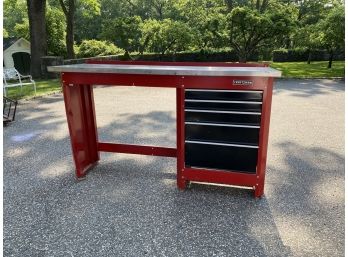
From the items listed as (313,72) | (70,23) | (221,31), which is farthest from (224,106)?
(70,23)

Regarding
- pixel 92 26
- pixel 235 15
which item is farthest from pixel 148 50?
pixel 92 26

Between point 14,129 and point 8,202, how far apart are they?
10.2 ft

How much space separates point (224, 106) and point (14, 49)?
21.9 meters

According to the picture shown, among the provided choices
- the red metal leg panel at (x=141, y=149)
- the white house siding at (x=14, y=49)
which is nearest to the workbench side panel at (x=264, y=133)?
the red metal leg panel at (x=141, y=149)

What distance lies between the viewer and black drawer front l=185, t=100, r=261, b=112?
3.07m

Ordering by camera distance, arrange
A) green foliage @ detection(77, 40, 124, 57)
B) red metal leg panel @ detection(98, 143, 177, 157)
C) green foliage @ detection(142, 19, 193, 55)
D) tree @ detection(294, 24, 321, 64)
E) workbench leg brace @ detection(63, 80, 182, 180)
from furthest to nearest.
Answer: green foliage @ detection(77, 40, 124, 57) < green foliage @ detection(142, 19, 193, 55) < tree @ detection(294, 24, 321, 64) < red metal leg panel @ detection(98, 143, 177, 157) < workbench leg brace @ detection(63, 80, 182, 180)

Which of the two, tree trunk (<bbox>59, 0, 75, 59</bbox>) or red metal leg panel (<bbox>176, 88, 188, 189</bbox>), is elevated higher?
tree trunk (<bbox>59, 0, 75, 59</bbox>)

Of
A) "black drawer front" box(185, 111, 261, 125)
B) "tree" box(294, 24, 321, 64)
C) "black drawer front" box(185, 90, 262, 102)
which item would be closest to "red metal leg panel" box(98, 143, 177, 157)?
"black drawer front" box(185, 111, 261, 125)

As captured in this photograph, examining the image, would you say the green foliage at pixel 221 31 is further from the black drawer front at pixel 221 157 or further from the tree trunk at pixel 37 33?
the black drawer front at pixel 221 157

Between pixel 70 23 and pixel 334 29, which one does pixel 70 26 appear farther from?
pixel 334 29

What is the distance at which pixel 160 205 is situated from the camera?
329 cm

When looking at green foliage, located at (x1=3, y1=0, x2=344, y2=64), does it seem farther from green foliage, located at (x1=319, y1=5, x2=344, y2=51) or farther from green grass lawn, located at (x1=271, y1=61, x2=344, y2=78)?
green grass lawn, located at (x1=271, y1=61, x2=344, y2=78)

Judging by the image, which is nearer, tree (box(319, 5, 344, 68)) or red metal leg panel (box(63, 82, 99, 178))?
red metal leg panel (box(63, 82, 99, 178))

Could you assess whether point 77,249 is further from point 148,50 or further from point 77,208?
point 148,50
